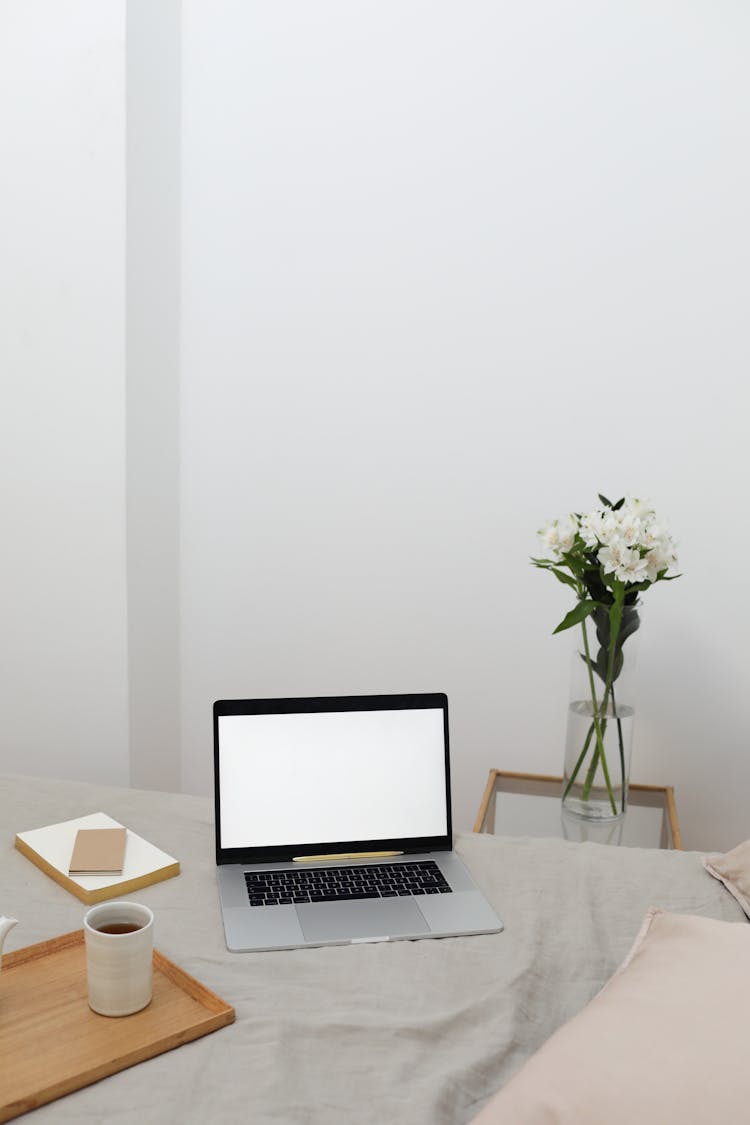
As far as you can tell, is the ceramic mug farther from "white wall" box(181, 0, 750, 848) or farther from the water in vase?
"white wall" box(181, 0, 750, 848)

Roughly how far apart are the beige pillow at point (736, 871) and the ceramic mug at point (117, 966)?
0.75 m

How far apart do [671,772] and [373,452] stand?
0.93 meters

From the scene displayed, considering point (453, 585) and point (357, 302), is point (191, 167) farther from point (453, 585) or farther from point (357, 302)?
point (453, 585)

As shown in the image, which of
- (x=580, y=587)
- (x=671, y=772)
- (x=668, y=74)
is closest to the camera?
(x=580, y=587)

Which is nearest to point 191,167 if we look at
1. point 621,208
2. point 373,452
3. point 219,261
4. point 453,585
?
point 219,261

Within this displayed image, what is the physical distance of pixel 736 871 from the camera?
4.54ft

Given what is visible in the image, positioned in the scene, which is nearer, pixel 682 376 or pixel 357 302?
pixel 682 376

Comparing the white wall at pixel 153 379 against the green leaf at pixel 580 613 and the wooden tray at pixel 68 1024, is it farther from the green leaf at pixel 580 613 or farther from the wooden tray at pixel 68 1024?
the wooden tray at pixel 68 1024

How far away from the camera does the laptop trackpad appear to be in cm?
125

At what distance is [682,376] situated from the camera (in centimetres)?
210

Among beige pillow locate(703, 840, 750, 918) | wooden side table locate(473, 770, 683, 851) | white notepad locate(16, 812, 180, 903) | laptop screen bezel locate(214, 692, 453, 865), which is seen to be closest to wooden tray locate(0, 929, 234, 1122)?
white notepad locate(16, 812, 180, 903)

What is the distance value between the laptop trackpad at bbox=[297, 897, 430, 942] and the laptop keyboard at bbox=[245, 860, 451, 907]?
0.07 feet

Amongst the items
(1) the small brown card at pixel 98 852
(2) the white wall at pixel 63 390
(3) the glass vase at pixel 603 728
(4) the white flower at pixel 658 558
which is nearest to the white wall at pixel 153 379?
(2) the white wall at pixel 63 390

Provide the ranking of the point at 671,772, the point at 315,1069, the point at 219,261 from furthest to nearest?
the point at 219,261
the point at 671,772
the point at 315,1069
